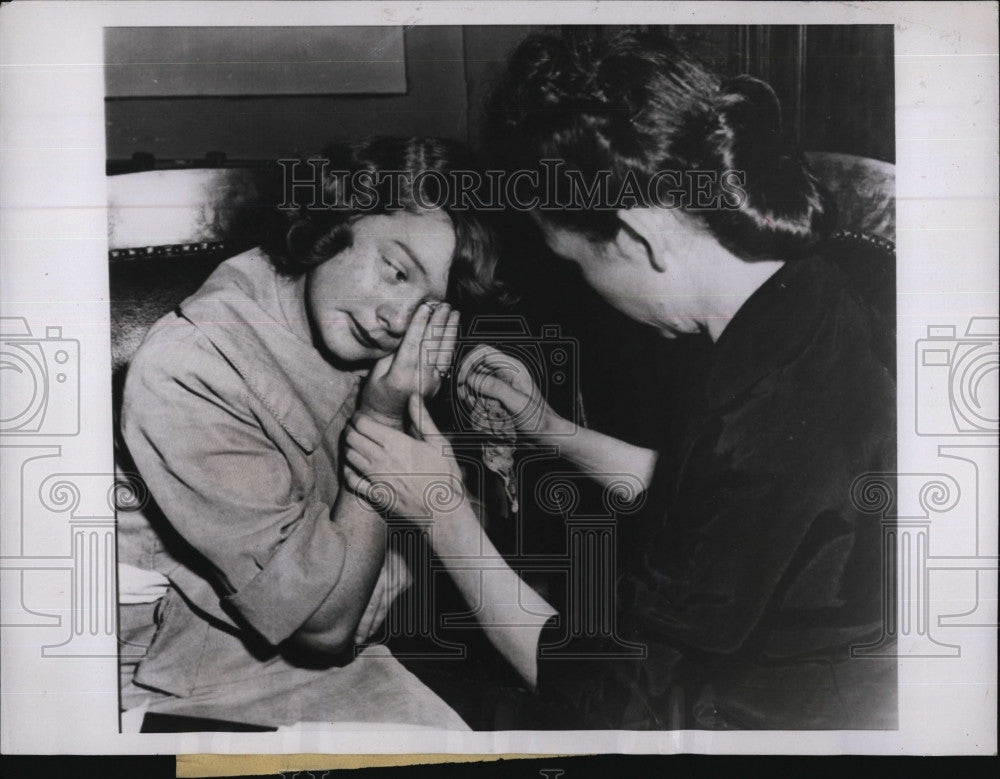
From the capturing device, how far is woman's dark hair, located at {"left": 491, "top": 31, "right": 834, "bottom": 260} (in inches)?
79.5

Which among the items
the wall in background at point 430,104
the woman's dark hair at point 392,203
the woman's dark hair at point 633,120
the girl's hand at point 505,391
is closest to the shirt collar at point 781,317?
the woman's dark hair at point 633,120

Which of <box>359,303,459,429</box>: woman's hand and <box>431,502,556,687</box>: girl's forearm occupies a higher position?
<box>359,303,459,429</box>: woman's hand

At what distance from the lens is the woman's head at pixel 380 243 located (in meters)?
2.02

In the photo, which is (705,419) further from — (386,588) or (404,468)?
(386,588)

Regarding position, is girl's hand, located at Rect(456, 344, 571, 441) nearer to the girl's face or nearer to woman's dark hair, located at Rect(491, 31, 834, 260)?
the girl's face

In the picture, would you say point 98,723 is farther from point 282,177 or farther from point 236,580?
point 282,177

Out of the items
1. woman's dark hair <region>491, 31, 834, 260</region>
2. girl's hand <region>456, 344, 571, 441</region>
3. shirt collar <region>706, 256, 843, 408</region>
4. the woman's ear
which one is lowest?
girl's hand <region>456, 344, 571, 441</region>

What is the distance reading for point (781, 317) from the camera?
2.04 meters

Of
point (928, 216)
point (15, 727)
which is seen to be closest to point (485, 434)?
point (928, 216)

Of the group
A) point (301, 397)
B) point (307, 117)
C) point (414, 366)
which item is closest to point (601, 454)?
point (414, 366)

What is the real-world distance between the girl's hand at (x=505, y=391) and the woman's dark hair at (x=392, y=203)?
0.44 feet

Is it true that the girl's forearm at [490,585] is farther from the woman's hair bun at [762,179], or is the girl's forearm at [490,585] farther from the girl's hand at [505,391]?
the woman's hair bun at [762,179]

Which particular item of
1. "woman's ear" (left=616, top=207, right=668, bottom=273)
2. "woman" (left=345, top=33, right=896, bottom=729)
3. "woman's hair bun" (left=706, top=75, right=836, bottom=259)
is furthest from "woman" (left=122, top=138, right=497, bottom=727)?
"woman's hair bun" (left=706, top=75, right=836, bottom=259)

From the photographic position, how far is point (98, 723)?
2.08 m
